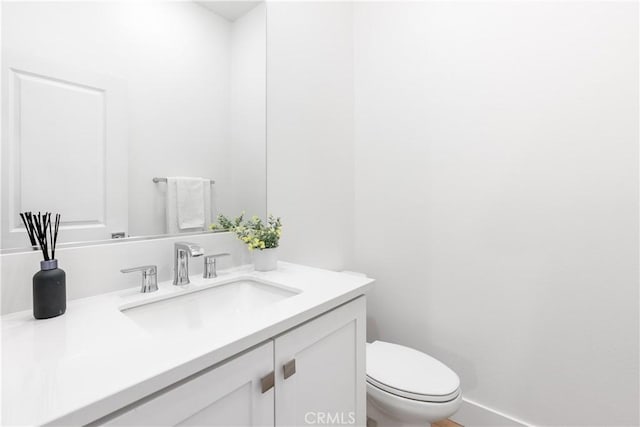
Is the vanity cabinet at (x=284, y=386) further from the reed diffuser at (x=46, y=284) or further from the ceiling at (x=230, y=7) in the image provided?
the ceiling at (x=230, y=7)

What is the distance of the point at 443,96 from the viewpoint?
4.88ft

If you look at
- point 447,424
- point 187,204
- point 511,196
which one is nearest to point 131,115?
point 187,204

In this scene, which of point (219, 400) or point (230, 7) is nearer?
point (219, 400)

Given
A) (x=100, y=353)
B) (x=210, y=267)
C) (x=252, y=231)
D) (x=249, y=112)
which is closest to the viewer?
(x=100, y=353)

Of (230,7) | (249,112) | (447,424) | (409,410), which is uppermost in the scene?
(230,7)

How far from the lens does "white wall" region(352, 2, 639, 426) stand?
112 cm

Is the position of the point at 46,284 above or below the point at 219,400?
above

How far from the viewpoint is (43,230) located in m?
0.72

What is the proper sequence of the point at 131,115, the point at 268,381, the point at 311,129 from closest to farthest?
the point at 268,381 < the point at 131,115 < the point at 311,129

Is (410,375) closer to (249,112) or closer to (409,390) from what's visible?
(409,390)

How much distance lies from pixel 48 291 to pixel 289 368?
56 cm

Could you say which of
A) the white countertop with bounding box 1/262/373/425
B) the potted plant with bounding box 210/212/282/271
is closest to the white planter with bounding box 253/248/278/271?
the potted plant with bounding box 210/212/282/271

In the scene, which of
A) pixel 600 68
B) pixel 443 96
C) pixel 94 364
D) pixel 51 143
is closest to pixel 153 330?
pixel 94 364

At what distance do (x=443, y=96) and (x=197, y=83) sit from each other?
44.3 inches
